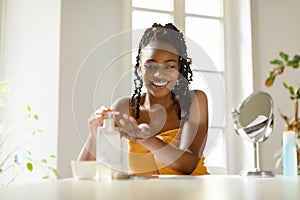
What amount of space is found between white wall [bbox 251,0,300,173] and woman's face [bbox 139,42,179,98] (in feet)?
6.94

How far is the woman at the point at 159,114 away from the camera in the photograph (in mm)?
946

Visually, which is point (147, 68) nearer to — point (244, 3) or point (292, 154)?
point (292, 154)

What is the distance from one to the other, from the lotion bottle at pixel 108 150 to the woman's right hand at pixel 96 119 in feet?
0.06

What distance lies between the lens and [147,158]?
1.22 metres

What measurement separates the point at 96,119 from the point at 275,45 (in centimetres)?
261

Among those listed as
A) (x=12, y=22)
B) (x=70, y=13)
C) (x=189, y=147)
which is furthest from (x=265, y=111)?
(x=12, y=22)

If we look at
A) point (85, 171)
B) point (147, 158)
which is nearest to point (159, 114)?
point (147, 158)

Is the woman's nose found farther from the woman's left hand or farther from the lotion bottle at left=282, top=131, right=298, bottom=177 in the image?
the lotion bottle at left=282, top=131, right=298, bottom=177

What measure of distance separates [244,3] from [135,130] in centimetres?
262

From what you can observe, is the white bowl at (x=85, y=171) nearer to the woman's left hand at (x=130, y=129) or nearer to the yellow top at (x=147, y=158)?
the woman's left hand at (x=130, y=129)

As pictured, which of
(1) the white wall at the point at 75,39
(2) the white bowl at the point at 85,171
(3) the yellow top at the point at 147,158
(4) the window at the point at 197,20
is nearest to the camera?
(2) the white bowl at the point at 85,171

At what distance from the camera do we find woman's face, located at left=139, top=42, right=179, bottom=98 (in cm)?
103

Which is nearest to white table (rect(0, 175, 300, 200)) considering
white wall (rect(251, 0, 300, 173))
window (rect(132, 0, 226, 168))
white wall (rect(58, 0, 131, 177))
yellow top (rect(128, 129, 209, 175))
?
yellow top (rect(128, 129, 209, 175))

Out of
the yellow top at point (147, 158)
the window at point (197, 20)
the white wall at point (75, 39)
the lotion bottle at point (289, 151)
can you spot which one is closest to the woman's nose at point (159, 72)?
the yellow top at point (147, 158)
